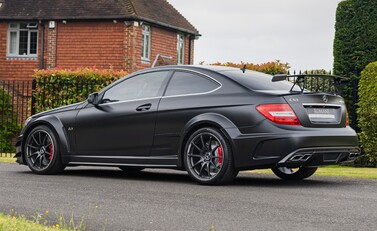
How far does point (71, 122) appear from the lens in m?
11.3

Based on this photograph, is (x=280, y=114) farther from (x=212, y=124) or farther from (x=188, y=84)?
(x=188, y=84)

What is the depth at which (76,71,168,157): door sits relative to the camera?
34.5 feet

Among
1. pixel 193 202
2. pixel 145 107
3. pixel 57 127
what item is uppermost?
pixel 145 107

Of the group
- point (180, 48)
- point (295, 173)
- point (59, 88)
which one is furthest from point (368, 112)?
point (180, 48)

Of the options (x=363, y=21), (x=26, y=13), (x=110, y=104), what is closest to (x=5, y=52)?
(x=26, y=13)

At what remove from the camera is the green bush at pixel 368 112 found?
50.1 ft

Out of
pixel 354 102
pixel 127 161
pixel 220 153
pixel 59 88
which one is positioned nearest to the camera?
pixel 220 153

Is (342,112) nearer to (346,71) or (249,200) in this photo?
(249,200)

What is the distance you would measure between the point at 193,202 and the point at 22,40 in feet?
96.9

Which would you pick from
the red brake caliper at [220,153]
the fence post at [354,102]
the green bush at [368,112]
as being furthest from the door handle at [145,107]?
the fence post at [354,102]

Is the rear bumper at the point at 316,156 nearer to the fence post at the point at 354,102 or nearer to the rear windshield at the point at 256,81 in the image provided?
the rear windshield at the point at 256,81

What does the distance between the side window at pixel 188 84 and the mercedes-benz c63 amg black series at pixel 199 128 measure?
0.05 feet

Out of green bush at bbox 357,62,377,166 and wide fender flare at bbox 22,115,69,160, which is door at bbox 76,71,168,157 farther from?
green bush at bbox 357,62,377,166

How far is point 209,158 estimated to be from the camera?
9688 mm
